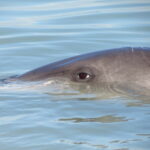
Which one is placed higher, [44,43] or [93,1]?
[93,1]

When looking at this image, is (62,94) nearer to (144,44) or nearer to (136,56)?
(136,56)

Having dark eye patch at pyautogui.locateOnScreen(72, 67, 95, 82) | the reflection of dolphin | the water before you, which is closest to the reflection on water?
the water

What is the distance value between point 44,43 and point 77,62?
331 centimetres

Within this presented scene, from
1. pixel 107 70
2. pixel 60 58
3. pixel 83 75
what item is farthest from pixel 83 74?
pixel 60 58

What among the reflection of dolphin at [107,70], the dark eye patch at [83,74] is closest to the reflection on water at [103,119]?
the reflection of dolphin at [107,70]

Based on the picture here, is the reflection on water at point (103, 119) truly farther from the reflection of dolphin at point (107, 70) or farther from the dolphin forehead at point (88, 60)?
the dolphin forehead at point (88, 60)

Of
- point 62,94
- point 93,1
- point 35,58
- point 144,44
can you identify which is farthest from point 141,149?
point 93,1

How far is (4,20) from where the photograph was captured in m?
11.0

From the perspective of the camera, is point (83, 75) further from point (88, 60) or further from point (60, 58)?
point (60, 58)

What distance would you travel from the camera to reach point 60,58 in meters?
7.60

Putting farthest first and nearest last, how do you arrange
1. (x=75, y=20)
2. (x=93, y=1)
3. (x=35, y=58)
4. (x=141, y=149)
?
1. (x=93, y=1)
2. (x=75, y=20)
3. (x=35, y=58)
4. (x=141, y=149)

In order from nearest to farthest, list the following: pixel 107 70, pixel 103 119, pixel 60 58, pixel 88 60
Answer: pixel 103 119 → pixel 107 70 → pixel 88 60 → pixel 60 58

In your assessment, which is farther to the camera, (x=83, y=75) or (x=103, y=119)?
(x=83, y=75)

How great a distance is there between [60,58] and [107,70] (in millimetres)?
2293
